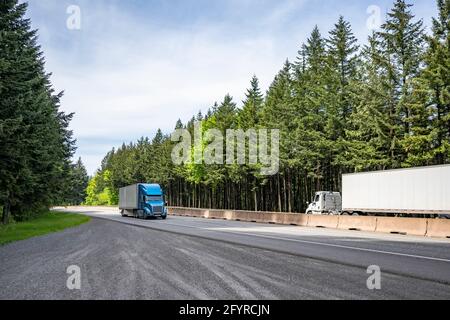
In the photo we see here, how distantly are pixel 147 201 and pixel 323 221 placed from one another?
16801 mm

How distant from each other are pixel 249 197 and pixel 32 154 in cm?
4502

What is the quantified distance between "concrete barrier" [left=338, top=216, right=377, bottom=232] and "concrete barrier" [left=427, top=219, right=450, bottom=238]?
3.68 metres

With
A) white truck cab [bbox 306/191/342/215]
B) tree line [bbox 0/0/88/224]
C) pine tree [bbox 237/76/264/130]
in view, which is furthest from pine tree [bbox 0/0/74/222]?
pine tree [bbox 237/76/264/130]

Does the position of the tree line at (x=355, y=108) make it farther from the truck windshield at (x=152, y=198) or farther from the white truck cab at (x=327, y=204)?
the truck windshield at (x=152, y=198)

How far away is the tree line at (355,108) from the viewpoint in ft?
101

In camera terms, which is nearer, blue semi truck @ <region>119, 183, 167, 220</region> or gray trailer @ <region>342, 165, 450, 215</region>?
gray trailer @ <region>342, 165, 450, 215</region>

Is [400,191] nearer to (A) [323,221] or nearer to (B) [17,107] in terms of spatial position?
(A) [323,221]

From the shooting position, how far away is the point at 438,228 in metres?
18.8

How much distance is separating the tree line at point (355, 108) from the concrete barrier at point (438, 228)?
37.9 ft

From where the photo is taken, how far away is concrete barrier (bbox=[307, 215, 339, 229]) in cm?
2584

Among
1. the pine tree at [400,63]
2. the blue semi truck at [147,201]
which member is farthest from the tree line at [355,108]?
the blue semi truck at [147,201]

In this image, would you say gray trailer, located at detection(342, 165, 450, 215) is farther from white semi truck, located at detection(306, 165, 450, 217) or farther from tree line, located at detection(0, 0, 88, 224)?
tree line, located at detection(0, 0, 88, 224)
